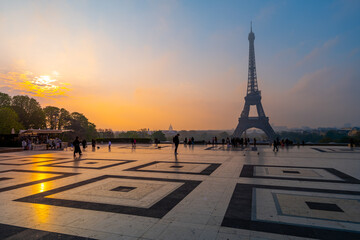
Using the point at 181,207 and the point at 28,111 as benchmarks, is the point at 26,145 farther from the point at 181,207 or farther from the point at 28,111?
the point at 28,111

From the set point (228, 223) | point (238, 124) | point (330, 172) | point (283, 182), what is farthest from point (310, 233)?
point (238, 124)

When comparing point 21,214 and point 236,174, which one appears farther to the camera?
point 236,174

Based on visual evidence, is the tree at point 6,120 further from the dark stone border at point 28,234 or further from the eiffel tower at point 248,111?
the eiffel tower at point 248,111

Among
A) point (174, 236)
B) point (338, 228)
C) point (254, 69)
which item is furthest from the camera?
point (254, 69)

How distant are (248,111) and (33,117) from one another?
218 feet

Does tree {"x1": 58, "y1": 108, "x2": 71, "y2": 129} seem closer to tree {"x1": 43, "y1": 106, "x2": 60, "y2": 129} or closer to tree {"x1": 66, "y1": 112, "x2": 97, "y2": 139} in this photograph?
tree {"x1": 66, "y1": 112, "x2": 97, "y2": 139}

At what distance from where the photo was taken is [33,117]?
54.8 metres

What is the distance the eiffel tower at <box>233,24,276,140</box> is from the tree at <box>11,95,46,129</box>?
58351 mm

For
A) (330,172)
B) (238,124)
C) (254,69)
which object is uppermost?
(254,69)

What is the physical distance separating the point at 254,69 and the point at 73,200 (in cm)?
7961

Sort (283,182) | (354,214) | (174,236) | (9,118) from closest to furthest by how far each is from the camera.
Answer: (174,236) < (354,214) < (283,182) < (9,118)

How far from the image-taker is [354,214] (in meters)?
4.70

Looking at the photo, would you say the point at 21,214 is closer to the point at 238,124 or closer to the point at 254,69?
the point at 238,124

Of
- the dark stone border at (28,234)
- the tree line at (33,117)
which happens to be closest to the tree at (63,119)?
the tree line at (33,117)
